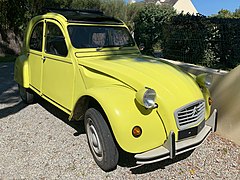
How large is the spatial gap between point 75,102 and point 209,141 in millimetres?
2210

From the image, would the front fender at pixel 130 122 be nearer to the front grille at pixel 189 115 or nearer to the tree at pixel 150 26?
the front grille at pixel 189 115

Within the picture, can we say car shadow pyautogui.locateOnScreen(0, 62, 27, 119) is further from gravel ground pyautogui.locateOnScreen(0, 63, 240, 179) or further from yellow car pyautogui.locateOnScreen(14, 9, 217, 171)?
yellow car pyautogui.locateOnScreen(14, 9, 217, 171)

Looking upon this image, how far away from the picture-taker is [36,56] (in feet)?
15.0

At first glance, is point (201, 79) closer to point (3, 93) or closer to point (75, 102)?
point (75, 102)

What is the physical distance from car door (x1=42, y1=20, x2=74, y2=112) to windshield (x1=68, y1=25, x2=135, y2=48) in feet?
0.65

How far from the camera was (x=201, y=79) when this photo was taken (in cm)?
345

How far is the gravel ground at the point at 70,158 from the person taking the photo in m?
2.95

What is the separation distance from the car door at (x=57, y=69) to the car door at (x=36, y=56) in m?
0.21

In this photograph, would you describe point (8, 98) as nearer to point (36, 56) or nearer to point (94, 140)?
point (36, 56)

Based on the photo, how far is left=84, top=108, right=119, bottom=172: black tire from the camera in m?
2.78

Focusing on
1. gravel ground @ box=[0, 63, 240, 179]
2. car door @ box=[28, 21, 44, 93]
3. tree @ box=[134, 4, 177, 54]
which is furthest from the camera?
tree @ box=[134, 4, 177, 54]

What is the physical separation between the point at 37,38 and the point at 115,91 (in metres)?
2.64

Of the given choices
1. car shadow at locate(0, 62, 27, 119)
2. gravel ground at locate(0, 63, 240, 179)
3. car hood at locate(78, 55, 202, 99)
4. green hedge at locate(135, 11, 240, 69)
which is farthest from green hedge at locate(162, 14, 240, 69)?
car shadow at locate(0, 62, 27, 119)

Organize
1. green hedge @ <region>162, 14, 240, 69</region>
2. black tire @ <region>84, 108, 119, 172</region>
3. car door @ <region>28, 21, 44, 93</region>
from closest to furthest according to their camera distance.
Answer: black tire @ <region>84, 108, 119, 172</region> < car door @ <region>28, 21, 44, 93</region> < green hedge @ <region>162, 14, 240, 69</region>
